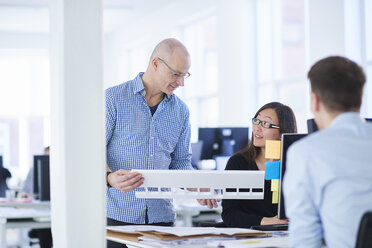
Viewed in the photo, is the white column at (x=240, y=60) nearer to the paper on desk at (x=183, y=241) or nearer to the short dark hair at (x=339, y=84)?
the paper on desk at (x=183, y=241)

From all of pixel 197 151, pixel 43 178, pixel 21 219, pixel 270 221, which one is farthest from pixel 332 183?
pixel 43 178

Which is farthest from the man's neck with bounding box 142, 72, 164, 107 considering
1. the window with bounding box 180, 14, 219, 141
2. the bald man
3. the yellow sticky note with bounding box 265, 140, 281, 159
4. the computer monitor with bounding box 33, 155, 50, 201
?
the window with bounding box 180, 14, 219, 141

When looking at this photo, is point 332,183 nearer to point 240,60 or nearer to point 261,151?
point 261,151

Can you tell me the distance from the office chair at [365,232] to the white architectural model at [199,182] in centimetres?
93

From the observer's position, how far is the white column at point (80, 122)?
6.99ft

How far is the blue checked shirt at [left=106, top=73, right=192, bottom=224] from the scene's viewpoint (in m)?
2.88

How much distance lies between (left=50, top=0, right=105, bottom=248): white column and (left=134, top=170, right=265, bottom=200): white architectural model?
261mm

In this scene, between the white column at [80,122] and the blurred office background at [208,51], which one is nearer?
the white column at [80,122]

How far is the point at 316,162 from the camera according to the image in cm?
154

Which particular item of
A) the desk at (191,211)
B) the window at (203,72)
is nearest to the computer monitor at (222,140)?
the desk at (191,211)

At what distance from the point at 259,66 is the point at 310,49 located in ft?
6.26

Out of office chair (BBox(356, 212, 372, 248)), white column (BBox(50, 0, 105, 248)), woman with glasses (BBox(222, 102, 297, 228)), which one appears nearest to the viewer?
office chair (BBox(356, 212, 372, 248))

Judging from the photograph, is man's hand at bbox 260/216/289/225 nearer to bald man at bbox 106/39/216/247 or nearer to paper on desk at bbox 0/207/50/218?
bald man at bbox 106/39/216/247

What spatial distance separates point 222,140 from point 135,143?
10.2ft
